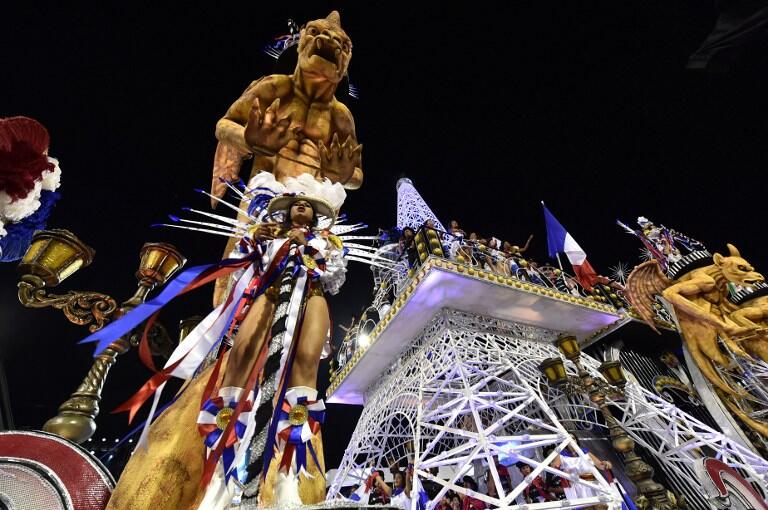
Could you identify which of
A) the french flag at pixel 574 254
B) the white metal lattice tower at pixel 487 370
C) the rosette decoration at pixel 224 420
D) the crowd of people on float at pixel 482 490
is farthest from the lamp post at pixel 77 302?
the french flag at pixel 574 254

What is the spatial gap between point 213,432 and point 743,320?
1137 cm

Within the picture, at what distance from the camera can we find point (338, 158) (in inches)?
111

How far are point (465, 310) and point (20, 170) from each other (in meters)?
8.72

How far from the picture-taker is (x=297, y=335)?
1903 mm

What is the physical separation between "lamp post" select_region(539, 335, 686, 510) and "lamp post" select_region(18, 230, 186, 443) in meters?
6.14

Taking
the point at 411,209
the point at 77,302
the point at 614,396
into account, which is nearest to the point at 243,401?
the point at 77,302

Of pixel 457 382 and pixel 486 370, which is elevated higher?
pixel 457 382

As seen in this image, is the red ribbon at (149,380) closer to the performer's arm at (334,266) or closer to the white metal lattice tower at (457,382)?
the performer's arm at (334,266)

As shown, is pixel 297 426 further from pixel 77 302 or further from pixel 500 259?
pixel 500 259

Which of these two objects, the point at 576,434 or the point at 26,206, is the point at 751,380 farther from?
the point at 26,206

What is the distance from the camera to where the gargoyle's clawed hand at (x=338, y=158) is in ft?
9.19

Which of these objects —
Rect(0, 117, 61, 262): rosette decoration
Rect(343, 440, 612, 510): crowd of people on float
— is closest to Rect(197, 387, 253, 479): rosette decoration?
Rect(0, 117, 61, 262): rosette decoration

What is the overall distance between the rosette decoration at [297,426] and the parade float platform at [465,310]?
625cm

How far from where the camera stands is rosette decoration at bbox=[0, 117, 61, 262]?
1908 millimetres
